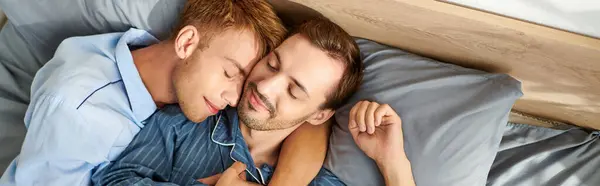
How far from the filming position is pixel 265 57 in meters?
1.21

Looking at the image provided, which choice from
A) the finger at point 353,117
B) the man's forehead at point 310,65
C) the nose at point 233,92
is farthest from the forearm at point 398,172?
→ the nose at point 233,92

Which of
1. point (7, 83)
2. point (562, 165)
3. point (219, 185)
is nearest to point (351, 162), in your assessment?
point (219, 185)

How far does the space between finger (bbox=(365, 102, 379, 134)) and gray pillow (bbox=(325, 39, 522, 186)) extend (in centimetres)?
9

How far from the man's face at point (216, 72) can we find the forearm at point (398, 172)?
35 centimetres

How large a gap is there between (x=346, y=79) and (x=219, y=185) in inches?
13.5

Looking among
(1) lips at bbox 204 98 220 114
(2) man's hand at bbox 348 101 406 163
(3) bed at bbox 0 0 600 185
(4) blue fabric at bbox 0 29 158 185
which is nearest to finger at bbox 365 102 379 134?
(2) man's hand at bbox 348 101 406 163

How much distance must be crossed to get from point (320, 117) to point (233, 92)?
0.68 feet

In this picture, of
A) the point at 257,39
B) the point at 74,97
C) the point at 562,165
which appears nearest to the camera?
the point at 74,97

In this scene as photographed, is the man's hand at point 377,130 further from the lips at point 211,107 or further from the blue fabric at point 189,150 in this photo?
the lips at point 211,107

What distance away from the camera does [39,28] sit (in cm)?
137

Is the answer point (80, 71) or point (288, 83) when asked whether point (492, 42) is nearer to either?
point (288, 83)

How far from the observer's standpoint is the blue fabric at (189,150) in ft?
4.06

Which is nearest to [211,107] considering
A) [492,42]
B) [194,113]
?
[194,113]

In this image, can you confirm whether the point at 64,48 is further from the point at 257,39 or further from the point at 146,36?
the point at 257,39
